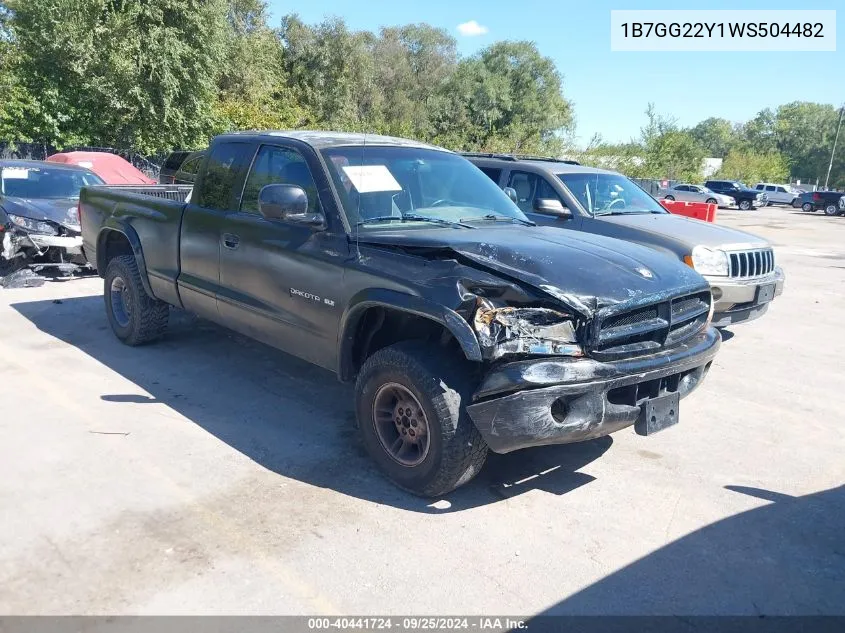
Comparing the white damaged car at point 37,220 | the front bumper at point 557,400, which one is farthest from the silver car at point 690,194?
the front bumper at point 557,400

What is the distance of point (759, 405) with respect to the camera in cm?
560

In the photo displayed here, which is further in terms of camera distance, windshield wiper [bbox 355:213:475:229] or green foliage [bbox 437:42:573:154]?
A: green foliage [bbox 437:42:573:154]

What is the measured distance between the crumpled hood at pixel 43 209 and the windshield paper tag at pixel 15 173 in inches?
23.3

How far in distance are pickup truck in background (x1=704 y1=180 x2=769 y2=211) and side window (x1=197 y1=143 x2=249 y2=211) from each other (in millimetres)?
41770

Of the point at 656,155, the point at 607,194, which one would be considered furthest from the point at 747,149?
the point at 607,194

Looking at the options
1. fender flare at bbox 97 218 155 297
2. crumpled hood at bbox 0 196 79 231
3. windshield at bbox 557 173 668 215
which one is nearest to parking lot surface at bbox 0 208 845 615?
fender flare at bbox 97 218 155 297

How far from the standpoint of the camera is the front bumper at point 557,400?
3330mm

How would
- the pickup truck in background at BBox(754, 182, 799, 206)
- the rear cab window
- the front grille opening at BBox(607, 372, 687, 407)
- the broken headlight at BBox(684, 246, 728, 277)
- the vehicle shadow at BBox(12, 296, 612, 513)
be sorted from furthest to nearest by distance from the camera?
1. the pickup truck in background at BBox(754, 182, 799, 206)
2. the broken headlight at BBox(684, 246, 728, 277)
3. the rear cab window
4. the vehicle shadow at BBox(12, 296, 612, 513)
5. the front grille opening at BBox(607, 372, 687, 407)

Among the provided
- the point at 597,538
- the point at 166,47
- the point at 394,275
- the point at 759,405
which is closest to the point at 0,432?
the point at 394,275

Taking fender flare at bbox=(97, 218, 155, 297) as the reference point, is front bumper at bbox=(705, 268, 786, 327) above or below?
below

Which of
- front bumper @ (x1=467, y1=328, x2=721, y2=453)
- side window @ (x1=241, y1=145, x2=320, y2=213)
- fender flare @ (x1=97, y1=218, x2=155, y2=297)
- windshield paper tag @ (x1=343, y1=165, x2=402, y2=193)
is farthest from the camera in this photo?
fender flare @ (x1=97, y1=218, x2=155, y2=297)

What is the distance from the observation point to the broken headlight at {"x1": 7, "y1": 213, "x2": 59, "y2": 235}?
29.9ft

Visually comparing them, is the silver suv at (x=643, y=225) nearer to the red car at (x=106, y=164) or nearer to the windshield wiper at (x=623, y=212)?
the windshield wiper at (x=623, y=212)

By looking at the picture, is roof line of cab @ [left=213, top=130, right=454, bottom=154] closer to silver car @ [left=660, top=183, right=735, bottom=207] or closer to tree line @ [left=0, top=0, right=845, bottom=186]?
tree line @ [left=0, top=0, right=845, bottom=186]
